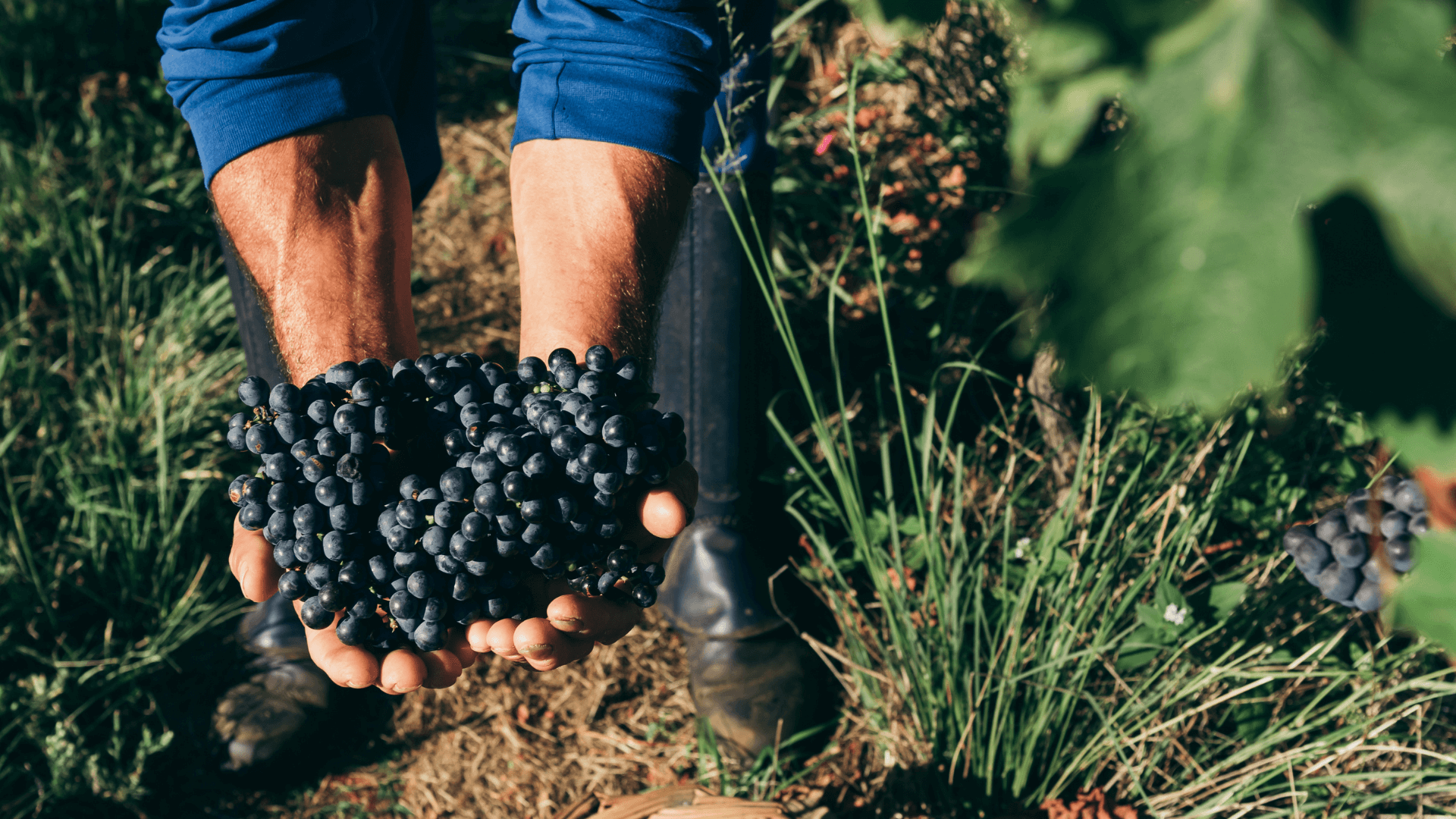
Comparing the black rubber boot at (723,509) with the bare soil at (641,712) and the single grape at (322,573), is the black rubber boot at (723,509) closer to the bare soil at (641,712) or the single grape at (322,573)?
the bare soil at (641,712)

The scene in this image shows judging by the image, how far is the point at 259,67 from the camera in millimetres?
1405

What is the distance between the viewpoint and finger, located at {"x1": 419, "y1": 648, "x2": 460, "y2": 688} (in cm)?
124

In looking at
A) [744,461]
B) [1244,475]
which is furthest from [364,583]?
[1244,475]

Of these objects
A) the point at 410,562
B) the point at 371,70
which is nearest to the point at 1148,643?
the point at 410,562

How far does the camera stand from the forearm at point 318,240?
143cm

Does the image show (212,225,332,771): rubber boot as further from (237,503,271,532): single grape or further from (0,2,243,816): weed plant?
(237,503,271,532): single grape

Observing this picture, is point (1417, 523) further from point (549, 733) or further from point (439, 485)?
point (549, 733)

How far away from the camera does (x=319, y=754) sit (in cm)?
205

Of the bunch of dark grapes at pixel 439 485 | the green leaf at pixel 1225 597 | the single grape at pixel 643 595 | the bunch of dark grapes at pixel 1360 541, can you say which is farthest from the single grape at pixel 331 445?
the green leaf at pixel 1225 597

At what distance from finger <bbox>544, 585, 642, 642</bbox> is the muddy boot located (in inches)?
44.9

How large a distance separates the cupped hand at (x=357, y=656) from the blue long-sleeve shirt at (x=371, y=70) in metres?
0.70

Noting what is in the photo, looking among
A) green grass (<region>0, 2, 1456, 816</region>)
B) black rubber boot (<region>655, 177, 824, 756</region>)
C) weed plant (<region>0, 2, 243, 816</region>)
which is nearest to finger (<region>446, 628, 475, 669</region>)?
green grass (<region>0, 2, 1456, 816</region>)

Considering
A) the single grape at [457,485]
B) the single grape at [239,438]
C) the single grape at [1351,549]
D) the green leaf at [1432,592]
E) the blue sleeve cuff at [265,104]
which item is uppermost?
the blue sleeve cuff at [265,104]

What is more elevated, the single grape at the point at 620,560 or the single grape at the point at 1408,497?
the single grape at the point at 1408,497
